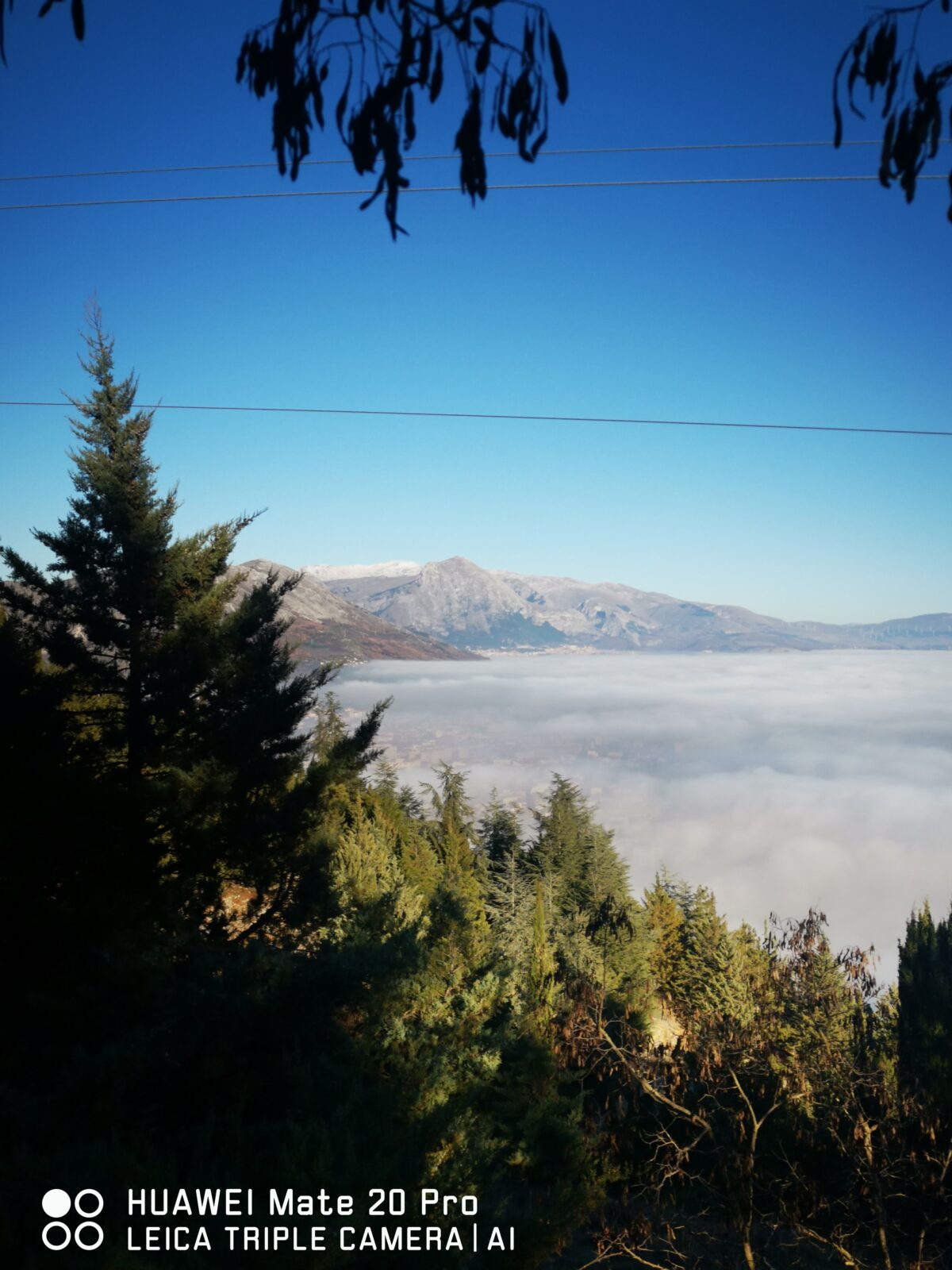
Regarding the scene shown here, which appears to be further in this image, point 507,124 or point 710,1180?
point 710,1180

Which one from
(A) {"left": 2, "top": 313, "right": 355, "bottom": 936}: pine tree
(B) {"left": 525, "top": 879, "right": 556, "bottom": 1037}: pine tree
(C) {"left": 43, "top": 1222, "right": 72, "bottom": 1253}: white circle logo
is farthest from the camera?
(B) {"left": 525, "top": 879, "right": 556, "bottom": 1037}: pine tree

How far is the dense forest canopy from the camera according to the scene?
550 centimetres

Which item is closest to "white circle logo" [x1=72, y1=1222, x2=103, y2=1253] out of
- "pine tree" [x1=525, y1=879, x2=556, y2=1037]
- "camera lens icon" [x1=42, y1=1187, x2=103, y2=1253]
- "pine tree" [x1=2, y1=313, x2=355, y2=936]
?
"camera lens icon" [x1=42, y1=1187, x2=103, y2=1253]

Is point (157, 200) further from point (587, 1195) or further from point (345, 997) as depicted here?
point (587, 1195)

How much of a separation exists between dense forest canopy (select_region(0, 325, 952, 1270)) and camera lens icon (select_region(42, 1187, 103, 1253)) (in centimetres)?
8

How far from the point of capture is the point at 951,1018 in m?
35.8

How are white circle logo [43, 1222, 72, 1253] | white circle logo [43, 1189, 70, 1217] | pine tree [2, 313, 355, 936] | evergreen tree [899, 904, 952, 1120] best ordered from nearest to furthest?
white circle logo [43, 1222, 72, 1253] → white circle logo [43, 1189, 70, 1217] → pine tree [2, 313, 355, 936] → evergreen tree [899, 904, 952, 1120]

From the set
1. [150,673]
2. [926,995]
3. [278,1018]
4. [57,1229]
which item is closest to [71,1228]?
[57,1229]

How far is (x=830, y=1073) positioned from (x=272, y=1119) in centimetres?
687

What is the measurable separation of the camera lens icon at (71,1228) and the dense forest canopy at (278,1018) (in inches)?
3.0

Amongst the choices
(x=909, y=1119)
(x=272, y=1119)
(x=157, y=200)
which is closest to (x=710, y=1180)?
(x=909, y=1119)

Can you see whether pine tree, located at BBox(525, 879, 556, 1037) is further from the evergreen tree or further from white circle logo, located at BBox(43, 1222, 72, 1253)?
white circle logo, located at BBox(43, 1222, 72, 1253)

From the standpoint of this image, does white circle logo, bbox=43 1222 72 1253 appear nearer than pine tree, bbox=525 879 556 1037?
Yes

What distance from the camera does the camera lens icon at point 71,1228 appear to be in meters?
3.74
